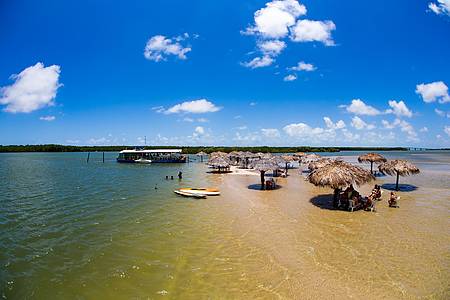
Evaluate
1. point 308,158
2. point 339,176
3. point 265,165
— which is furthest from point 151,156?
point 339,176

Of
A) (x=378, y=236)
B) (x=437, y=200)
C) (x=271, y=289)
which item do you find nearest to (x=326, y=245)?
(x=378, y=236)

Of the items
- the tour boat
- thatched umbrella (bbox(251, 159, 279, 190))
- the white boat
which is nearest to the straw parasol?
thatched umbrella (bbox(251, 159, 279, 190))

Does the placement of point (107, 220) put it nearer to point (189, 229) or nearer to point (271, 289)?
point (189, 229)

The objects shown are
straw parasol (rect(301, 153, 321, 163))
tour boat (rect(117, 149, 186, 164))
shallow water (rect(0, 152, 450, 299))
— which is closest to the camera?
shallow water (rect(0, 152, 450, 299))

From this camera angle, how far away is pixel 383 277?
7945 mm

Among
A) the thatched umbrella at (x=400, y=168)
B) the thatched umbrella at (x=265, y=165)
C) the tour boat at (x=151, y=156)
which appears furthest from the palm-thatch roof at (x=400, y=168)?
the tour boat at (x=151, y=156)

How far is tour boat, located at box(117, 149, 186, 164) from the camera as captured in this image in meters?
55.3

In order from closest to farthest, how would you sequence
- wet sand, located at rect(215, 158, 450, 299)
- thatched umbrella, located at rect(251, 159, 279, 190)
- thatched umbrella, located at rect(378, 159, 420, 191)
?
1. wet sand, located at rect(215, 158, 450, 299)
2. thatched umbrella, located at rect(378, 159, 420, 191)
3. thatched umbrella, located at rect(251, 159, 279, 190)

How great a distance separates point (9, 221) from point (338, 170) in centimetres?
1612

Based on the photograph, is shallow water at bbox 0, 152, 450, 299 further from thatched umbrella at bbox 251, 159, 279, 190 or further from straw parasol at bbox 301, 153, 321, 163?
straw parasol at bbox 301, 153, 321, 163

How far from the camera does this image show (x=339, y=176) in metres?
15.0

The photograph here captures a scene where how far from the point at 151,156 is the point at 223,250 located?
164 ft

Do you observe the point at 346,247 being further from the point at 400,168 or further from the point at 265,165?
the point at 400,168

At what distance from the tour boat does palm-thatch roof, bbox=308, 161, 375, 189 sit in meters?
41.7
